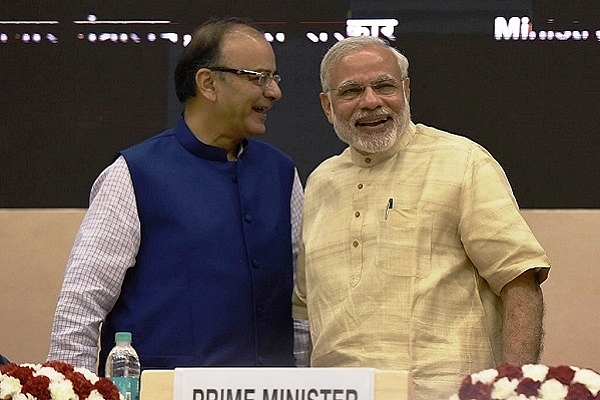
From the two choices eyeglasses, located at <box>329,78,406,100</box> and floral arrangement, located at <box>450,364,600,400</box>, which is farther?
eyeglasses, located at <box>329,78,406,100</box>

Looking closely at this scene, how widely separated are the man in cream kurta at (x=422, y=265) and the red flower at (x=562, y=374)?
77 centimetres

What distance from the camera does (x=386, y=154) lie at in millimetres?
3135

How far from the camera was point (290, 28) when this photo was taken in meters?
4.39

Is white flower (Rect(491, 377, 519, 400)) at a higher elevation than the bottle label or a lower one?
higher

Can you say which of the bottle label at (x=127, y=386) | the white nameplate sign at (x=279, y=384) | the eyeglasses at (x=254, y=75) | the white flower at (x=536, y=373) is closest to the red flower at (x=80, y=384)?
the white nameplate sign at (x=279, y=384)

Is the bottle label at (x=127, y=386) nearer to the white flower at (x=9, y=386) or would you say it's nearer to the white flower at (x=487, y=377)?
the white flower at (x=9, y=386)

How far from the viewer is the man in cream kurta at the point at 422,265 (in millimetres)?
2920

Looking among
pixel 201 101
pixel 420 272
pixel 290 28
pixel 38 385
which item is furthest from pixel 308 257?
pixel 290 28

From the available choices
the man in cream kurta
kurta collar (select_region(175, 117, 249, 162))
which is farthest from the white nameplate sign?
kurta collar (select_region(175, 117, 249, 162))

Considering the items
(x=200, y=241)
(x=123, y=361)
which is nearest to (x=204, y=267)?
(x=200, y=241)

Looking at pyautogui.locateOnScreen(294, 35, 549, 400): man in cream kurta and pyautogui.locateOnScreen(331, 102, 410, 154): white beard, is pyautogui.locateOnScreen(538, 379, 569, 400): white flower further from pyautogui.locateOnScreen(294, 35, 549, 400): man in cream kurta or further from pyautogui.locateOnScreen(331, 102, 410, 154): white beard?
pyautogui.locateOnScreen(331, 102, 410, 154): white beard

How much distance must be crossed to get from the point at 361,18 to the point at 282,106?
41 cm

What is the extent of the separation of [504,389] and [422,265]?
92cm

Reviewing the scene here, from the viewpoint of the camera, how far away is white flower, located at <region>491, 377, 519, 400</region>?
207cm
